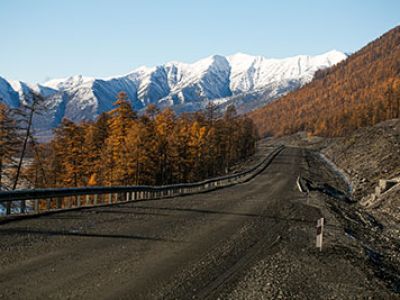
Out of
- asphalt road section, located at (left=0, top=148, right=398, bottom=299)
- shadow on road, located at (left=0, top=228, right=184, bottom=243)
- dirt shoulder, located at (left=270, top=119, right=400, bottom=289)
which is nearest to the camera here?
asphalt road section, located at (left=0, top=148, right=398, bottom=299)

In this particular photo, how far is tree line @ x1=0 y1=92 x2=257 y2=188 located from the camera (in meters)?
42.6

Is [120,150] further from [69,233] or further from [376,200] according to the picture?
[69,233]

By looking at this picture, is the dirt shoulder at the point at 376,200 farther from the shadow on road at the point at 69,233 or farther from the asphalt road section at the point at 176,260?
the shadow on road at the point at 69,233

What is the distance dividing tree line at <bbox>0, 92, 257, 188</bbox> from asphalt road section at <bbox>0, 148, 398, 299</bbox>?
20.9 m

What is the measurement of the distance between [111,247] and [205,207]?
9.25 m

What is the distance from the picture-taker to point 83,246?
9750mm

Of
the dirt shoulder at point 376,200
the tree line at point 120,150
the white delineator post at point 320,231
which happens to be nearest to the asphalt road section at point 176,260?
the white delineator post at point 320,231

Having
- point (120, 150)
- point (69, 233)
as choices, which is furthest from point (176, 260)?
point (120, 150)

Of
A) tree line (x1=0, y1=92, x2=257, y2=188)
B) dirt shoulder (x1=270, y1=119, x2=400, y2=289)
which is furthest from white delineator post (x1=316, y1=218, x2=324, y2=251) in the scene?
tree line (x1=0, y1=92, x2=257, y2=188)

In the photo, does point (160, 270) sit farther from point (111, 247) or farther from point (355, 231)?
point (355, 231)

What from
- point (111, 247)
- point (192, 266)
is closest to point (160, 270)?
point (192, 266)

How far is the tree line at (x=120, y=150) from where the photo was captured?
140ft

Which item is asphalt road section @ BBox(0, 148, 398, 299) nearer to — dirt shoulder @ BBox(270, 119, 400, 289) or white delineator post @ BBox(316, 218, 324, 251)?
white delineator post @ BBox(316, 218, 324, 251)

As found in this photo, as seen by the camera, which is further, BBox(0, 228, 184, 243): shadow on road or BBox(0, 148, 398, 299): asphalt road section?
BBox(0, 228, 184, 243): shadow on road
